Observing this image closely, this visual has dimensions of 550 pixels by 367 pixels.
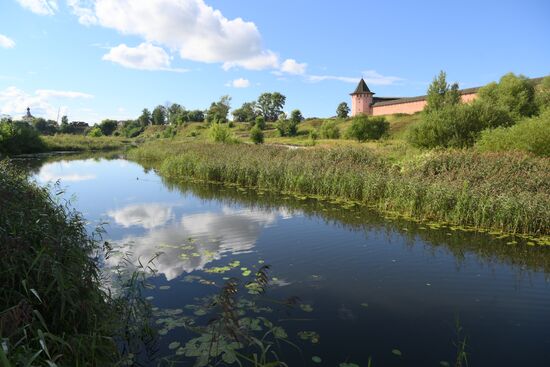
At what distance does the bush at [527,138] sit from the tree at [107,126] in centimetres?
10172

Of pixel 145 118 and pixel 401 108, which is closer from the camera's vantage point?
pixel 401 108

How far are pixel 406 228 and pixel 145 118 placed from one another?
106580mm

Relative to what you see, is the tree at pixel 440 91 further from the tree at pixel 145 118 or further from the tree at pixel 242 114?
the tree at pixel 145 118

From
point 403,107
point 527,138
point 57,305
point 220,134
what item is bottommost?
point 57,305

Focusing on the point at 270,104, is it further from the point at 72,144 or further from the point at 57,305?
the point at 57,305

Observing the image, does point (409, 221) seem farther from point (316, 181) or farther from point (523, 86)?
point (523, 86)

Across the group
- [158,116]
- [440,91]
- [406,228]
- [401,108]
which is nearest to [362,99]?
[401,108]

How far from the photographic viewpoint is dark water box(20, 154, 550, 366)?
16.9 ft

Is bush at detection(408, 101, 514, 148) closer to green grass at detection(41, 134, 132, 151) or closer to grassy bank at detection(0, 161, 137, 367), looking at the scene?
grassy bank at detection(0, 161, 137, 367)

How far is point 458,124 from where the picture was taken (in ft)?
79.0

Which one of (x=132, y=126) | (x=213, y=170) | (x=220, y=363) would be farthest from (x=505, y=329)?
(x=132, y=126)

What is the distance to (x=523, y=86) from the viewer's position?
155 ft

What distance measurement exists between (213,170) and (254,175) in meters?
2.91

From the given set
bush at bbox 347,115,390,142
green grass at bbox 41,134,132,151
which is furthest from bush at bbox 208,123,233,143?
green grass at bbox 41,134,132,151
